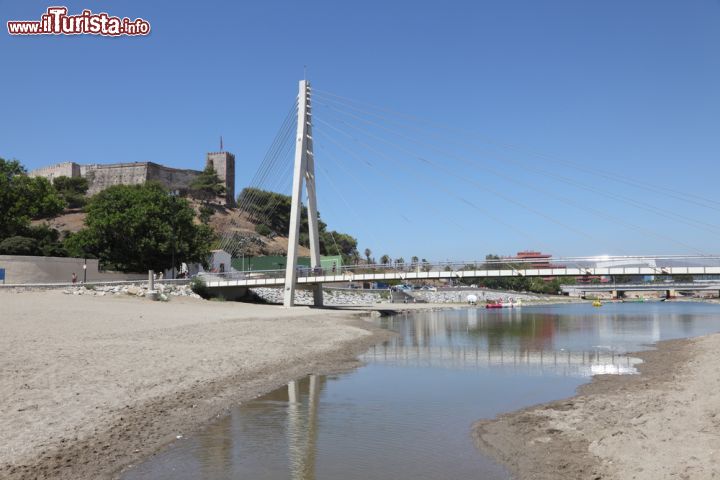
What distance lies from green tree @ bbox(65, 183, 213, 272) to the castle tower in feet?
323

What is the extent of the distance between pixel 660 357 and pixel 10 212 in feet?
212

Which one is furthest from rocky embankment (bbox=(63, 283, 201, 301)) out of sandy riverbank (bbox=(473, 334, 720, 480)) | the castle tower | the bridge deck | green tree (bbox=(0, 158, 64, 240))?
the castle tower

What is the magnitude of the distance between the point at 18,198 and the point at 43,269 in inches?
1020

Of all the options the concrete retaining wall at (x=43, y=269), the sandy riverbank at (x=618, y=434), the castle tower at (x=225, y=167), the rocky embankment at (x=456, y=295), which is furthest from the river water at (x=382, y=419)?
the castle tower at (x=225, y=167)

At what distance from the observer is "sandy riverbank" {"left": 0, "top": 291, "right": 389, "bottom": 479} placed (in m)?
9.22

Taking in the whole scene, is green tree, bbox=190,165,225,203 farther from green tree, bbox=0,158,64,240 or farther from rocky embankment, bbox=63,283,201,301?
rocky embankment, bbox=63,283,201,301

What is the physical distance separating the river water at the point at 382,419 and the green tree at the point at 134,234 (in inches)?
1498

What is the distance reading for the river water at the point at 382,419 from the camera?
9445mm

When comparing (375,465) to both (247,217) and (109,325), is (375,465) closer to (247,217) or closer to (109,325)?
(109,325)

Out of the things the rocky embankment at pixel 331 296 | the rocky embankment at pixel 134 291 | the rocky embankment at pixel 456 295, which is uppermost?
the rocky embankment at pixel 134 291

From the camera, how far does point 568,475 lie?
8.48 metres

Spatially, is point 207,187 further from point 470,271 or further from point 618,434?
point 618,434

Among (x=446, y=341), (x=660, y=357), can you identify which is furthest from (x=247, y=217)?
(x=660, y=357)

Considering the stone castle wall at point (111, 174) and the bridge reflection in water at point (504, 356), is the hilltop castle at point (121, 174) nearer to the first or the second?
the stone castle wall at point (111, 174)
